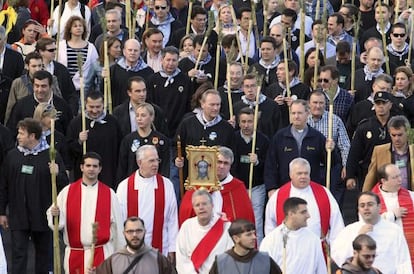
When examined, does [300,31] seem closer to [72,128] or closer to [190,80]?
[190,80]

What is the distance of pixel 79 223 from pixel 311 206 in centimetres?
265

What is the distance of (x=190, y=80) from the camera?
26297 mm

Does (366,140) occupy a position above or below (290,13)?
below

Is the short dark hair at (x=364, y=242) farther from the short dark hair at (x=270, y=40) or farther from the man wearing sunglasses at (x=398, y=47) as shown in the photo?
the man wearing sunglasses at (x=398, y=47)

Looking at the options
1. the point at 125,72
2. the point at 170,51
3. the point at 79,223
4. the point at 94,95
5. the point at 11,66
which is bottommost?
the point at 79,223

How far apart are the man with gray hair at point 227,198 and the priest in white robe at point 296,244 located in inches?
45.8

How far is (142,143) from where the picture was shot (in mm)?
24047

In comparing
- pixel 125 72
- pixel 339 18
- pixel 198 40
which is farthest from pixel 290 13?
pixel 125 72

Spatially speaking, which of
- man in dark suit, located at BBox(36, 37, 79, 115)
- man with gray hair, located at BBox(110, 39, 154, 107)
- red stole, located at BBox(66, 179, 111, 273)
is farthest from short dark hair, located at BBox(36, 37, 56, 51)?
red stole, located at BBox(66, 179, 111, 273)

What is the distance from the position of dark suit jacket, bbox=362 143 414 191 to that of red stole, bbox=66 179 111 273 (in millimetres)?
3211

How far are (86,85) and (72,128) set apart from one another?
226 cm

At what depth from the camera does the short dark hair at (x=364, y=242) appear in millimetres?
19938

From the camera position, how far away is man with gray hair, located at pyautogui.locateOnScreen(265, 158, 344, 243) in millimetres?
22688

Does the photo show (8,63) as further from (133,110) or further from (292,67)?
(292,67)
